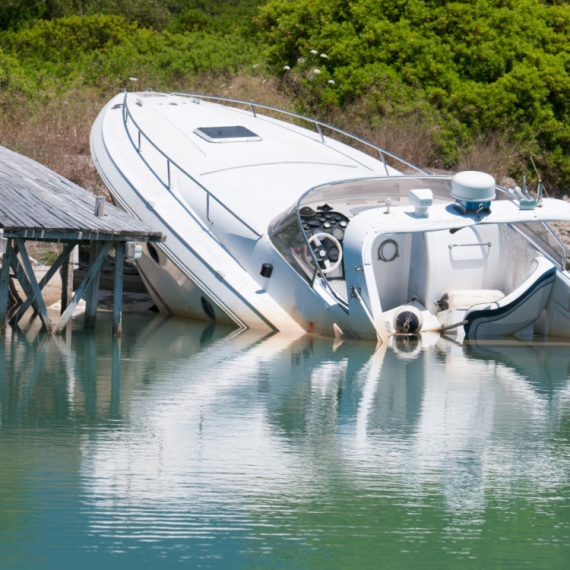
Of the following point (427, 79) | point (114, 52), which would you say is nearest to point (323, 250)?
point (427, 79)

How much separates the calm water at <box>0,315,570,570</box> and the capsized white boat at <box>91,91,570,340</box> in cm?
121

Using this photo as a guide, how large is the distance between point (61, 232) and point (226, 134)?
4.75 m

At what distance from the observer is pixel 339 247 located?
1320cm

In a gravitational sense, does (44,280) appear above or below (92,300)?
above

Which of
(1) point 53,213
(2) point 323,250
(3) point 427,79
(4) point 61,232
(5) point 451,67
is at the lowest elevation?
(2) point 323,250

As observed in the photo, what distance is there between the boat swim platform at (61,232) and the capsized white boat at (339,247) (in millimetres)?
990

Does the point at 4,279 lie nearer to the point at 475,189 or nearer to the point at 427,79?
the point at 475,189

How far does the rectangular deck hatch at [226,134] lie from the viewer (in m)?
15.9

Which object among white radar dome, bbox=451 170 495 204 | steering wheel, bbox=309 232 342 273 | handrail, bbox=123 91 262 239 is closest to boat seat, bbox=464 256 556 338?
white radar dome, bbox=451 170 495 204

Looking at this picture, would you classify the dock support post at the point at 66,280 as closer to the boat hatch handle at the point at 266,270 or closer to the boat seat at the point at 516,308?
the boat hatch handle at the point at 266,270

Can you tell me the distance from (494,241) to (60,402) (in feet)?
22.9

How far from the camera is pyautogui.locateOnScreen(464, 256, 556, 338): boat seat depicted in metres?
12.9

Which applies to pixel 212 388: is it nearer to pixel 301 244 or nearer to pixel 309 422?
pixel 309 422

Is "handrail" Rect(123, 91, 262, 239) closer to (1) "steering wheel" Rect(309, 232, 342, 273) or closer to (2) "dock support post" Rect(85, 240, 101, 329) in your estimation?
(1) "steering wheel" Rect(309, 232, 342, 273)
